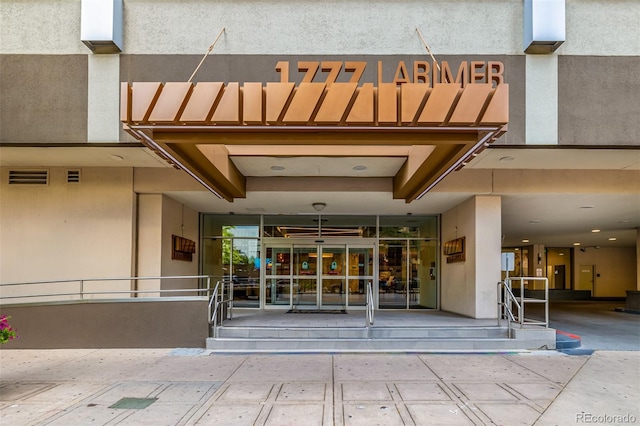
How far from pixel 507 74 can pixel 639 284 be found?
46.6ft

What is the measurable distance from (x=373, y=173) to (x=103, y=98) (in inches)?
225

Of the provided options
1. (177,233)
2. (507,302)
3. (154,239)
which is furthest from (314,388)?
(177,233)

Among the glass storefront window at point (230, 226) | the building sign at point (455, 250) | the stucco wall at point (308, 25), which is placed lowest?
the building sign at point (455, 250)

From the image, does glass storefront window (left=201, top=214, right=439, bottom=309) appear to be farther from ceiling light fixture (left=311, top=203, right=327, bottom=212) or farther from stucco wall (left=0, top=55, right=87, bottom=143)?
stucco wall (left=0, top=55, right=87, bottom=143)

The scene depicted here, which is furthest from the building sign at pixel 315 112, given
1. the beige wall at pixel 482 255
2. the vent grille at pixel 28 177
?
the vent grille at pixel 28 177

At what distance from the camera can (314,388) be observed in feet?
21.2

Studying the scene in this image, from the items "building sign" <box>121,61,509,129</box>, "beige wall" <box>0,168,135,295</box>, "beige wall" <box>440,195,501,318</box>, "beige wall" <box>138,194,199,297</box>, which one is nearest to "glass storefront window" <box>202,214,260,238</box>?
"beige wall" <box>138,194,199,297</box>

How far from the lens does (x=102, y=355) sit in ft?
28.3

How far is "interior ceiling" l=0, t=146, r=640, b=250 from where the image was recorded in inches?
353

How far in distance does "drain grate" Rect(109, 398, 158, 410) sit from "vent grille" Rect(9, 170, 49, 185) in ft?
21.7

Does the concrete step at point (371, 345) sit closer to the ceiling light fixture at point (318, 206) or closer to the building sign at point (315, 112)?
the building sign at point (315, 112)

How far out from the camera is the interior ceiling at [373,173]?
8.97 metres

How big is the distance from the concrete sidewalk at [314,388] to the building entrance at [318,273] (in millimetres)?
5923

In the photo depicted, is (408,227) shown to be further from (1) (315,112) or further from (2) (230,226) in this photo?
(1) (315,112)
